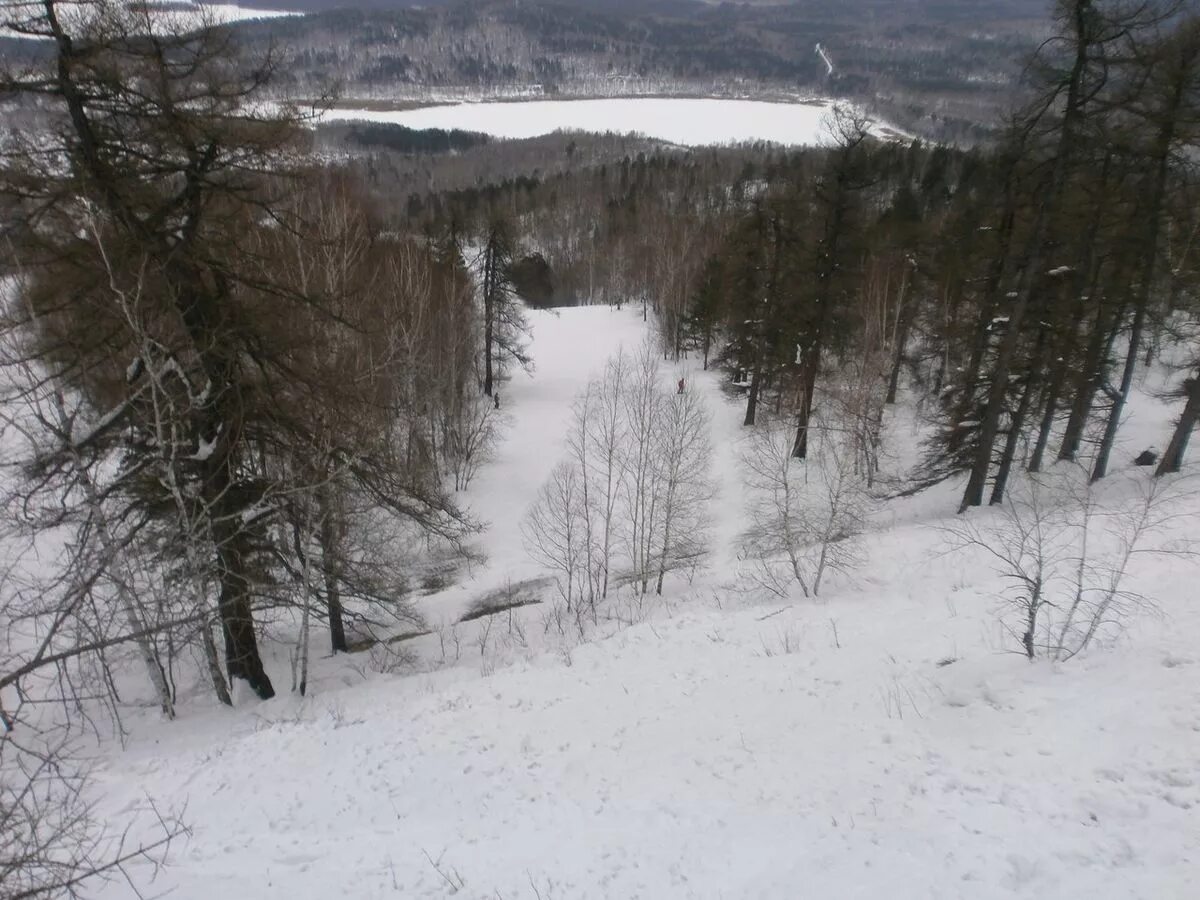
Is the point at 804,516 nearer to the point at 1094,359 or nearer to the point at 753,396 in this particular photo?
the point at 1094,359

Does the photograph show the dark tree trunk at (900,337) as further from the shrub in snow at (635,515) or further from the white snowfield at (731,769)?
the white snowfield at (731,769)

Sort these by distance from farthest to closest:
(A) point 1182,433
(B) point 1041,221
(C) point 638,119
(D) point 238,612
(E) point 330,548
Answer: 1. (C) point 638,119
2. (A) point 1182,433
3. (B) point 1041,221
4. (E) point 330,548
5. (D) point 238,612

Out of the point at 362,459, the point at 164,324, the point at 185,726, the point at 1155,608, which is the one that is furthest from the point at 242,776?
the point at 1155,608

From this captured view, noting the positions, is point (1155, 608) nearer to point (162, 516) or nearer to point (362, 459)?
point (362, 459)

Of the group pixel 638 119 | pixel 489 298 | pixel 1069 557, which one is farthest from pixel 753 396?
pixel 638 119

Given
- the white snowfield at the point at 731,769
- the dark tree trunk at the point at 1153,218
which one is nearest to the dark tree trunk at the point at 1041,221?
the dark tree trunk at the point at 1153,218

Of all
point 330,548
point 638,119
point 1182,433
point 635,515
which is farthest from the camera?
point 638,119

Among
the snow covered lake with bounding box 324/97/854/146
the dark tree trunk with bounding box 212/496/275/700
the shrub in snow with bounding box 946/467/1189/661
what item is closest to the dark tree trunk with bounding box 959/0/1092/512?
the shrub in snow with bounding box 946/467/1189/661

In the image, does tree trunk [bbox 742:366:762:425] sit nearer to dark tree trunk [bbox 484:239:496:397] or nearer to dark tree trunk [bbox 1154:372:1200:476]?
dark tree trunk [bbox 484:239:496:397]
